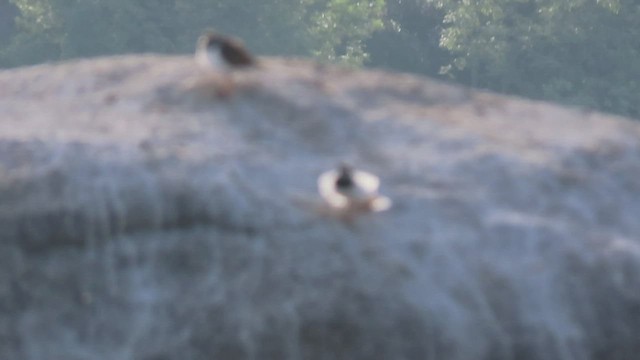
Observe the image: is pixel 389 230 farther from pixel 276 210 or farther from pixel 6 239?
pixel 6 239

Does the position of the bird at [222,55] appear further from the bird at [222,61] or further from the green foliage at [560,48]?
the green foliage at [560,48]

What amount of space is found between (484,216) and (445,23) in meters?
34.2

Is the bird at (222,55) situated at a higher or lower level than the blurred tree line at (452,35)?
higher

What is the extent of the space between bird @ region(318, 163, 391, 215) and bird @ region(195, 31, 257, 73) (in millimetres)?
868

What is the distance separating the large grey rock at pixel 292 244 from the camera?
5.23m

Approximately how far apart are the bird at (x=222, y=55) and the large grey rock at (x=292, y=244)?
19 centimetres

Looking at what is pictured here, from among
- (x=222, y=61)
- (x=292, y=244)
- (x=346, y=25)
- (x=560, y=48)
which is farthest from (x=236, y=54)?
(x=346, y=25)

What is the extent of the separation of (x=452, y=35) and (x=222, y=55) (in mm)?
30251

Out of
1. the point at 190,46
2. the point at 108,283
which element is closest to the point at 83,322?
the point at 108,283

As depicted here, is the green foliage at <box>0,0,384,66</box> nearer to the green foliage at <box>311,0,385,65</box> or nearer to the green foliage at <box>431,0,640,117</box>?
the green foliage at <box>311,0,385,65</box>

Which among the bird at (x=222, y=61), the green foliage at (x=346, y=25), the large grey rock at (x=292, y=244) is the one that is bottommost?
the green foliage at (x=346, y=25)

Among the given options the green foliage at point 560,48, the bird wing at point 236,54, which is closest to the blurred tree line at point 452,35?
the green foliage at point 560,48

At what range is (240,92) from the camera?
6.31 meters

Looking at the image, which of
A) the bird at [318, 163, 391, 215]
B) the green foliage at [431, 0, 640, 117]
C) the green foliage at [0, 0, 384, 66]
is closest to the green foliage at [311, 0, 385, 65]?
the green foliage at [0, 0, 384, 66]
